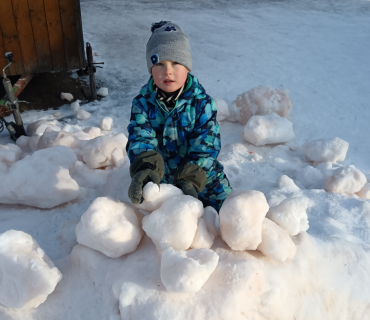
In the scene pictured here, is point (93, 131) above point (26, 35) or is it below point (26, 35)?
below

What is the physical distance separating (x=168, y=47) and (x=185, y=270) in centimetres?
111

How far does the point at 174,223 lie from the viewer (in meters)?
1.49

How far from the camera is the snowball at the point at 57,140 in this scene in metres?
2.83

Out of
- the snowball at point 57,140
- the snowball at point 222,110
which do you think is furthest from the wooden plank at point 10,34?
the snowball at point 222,110

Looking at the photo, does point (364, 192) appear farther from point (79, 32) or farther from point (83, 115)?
point (79, 32)

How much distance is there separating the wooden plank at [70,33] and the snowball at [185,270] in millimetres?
3412

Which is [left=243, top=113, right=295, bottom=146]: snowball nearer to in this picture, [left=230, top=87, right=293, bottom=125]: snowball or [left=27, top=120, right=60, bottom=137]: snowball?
[left=230, top=87, right=293, bottom=125]: snowball

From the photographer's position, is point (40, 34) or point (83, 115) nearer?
point (83, 115)

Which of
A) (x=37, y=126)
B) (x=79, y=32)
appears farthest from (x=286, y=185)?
(x=79, y=32)

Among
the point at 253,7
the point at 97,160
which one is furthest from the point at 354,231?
the point at 253,7

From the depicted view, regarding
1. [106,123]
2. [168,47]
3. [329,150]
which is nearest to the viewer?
[168,47]

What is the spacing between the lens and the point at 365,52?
5.34 metres

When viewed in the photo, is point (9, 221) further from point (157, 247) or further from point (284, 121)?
point (284, 121)

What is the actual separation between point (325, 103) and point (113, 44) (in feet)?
11.2
